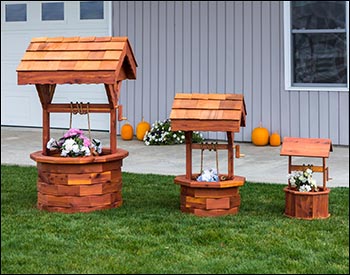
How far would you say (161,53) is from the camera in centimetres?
1198

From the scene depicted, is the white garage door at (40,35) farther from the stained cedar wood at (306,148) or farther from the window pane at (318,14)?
the stained cedar wood at (306,148)

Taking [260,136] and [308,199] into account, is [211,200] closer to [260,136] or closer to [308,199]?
[308,199]

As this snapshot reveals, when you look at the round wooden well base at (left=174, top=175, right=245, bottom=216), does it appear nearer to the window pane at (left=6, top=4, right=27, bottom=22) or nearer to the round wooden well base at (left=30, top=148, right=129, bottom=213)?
the round wooden well base at (left=30, top=148, right=129, bottom=213)

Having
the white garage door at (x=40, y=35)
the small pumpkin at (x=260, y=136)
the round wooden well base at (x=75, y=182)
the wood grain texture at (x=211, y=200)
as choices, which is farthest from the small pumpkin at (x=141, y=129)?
the wood grain texture at (x=211, y=200)

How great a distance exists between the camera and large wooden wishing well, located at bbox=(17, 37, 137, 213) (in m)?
6.53

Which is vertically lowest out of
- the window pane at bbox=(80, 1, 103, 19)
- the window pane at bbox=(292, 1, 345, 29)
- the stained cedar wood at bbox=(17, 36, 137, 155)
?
the stained cedar wood at bbox=(17, 36, 137, 155)

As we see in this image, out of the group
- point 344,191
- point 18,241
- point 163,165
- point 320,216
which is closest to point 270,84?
point 163,165

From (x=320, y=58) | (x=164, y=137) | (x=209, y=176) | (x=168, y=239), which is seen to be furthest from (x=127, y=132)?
(x=168, y=239)

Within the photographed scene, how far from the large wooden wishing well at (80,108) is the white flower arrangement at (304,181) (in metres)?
1.36

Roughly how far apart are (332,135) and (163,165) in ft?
8.82

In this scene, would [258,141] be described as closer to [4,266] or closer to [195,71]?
[195,71]


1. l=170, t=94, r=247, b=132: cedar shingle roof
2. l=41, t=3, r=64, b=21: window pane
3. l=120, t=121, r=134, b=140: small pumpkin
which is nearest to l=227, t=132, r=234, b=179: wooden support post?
l=170, t=94, r=247, b=132: cedar shingle roof

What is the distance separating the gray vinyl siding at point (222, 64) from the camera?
11211mm

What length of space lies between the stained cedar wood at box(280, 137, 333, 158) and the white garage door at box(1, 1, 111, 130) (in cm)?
623
